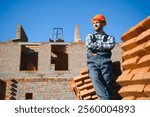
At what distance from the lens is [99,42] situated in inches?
209

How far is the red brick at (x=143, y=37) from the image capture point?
3887 millimetres

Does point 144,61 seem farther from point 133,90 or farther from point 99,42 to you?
point 99,42

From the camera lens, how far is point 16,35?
1247 inches

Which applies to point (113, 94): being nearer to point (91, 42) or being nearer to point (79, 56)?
point (91, 42)

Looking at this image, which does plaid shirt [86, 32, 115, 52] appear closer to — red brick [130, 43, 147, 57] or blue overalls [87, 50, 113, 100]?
blue overalls [87, 50, 113, 100]

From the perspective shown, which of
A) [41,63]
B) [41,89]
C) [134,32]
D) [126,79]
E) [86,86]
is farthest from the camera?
[41,63]

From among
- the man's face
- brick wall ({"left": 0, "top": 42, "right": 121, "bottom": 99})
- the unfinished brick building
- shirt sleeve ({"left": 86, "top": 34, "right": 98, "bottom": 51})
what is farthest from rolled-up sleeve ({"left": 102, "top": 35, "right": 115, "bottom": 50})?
brick wall ({"left": 0, "top": 42, "right": 121, "bottom": 99})

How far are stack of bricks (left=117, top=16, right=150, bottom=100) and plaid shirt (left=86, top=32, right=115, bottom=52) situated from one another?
72 centimetres

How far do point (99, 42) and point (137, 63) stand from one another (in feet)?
4.43

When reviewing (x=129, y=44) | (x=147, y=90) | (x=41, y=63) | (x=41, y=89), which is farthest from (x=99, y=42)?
(x=41, y=63)

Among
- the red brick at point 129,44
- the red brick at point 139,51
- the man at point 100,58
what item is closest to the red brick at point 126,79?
the red brick at point 139,51

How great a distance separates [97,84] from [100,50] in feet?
1.67

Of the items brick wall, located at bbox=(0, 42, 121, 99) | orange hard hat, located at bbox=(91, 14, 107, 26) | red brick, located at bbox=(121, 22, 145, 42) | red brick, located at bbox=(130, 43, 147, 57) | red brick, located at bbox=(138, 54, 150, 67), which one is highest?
brick wall, located at bbox=(0, 42, 121, 99)

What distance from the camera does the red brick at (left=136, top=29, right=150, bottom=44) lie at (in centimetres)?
389
